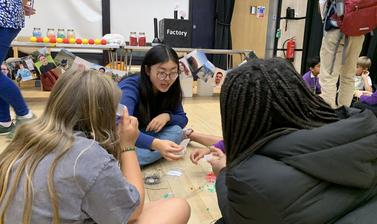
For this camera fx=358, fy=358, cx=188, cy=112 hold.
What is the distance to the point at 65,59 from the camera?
3.50 m

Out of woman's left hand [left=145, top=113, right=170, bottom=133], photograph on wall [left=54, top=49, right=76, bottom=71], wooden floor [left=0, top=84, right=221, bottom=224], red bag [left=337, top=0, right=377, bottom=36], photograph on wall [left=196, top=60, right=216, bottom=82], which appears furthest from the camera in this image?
photograph on wall [left=196, top=60, right=216, bottom=82]

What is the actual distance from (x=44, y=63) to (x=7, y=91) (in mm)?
1594

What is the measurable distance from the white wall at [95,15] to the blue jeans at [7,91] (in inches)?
117

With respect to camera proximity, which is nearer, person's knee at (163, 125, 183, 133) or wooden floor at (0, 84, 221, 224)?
wooden floor at (0, 84, 221, 224)

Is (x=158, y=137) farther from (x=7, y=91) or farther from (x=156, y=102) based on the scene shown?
(x=7, y=91)

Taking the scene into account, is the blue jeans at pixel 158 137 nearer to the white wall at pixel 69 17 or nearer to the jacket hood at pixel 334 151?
the jacket hood at pixel 334 151

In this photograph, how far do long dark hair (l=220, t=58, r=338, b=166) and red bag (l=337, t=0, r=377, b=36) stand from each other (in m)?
2.13

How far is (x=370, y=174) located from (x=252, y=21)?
4907 mm

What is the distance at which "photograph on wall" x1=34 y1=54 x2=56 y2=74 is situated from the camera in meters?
3.55

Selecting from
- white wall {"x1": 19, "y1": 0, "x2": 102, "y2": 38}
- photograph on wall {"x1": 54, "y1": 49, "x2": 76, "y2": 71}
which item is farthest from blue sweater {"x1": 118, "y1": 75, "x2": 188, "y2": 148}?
white wall {"x1": 19, "y1": 0, "x2": 102, "y2": 38}

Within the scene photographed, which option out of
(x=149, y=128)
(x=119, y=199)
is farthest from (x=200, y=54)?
(x=119, y=199)

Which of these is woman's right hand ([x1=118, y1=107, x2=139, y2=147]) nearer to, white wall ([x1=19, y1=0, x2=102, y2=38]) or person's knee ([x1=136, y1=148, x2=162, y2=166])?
person's knee ([x1=136, y1=148, x2=162, y2=166])

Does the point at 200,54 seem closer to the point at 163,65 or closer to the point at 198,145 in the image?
the point at 198,145

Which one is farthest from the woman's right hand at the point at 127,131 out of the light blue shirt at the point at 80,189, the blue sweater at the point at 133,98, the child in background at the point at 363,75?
the child in background at the point at 363,75
